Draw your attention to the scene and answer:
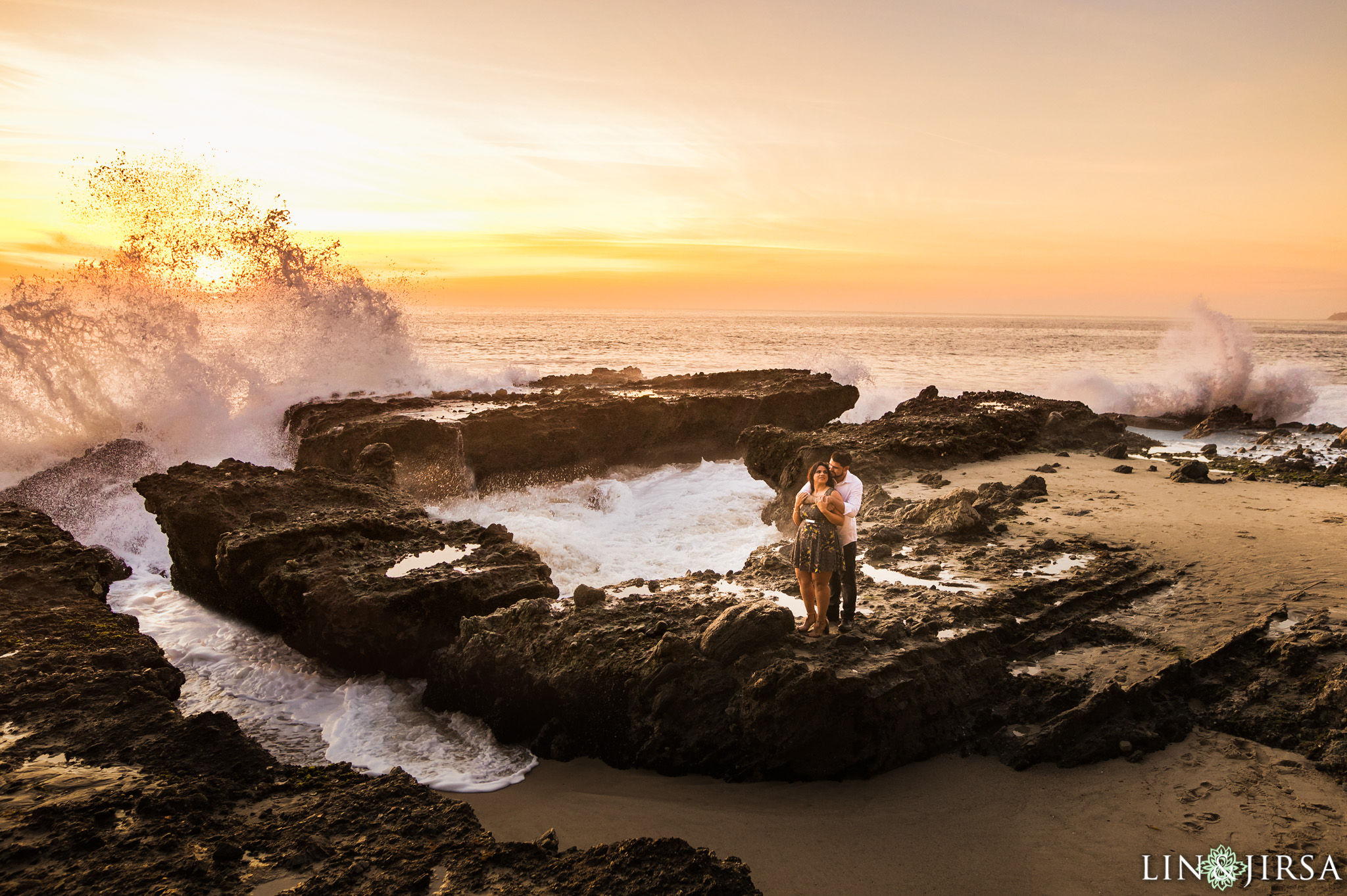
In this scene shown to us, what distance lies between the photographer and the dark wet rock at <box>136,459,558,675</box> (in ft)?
21.2

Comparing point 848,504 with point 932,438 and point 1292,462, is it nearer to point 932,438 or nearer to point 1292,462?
point 932,438

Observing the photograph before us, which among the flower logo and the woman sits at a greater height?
the woman

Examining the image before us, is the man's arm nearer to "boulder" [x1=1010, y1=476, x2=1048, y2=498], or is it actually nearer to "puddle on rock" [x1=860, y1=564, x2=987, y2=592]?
"puddle on rock" [x1=860, y1=564, x2=987, y2=592]

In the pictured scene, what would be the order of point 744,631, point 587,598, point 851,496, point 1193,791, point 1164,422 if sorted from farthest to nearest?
point 1164,422
point 587,598
point 851,496
point 744,631
point 1193,791

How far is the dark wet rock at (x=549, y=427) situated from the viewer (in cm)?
1373

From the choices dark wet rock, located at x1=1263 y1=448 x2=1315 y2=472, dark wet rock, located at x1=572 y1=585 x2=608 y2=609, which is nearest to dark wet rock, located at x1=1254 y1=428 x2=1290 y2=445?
dark wet rock, located at x1=1263 y1=448 x2=1315 y2=472

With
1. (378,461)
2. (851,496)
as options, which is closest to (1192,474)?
(851,496)

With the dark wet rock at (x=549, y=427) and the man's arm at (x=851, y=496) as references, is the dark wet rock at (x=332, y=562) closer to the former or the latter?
the man's arm at (x=851, y=496)

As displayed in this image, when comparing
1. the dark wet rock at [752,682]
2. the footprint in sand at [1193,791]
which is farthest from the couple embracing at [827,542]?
the footprint in sand at [1193,791]

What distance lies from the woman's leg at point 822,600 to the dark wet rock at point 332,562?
9.26ft

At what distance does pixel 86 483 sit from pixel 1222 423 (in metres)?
25.0

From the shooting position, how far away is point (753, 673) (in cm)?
485

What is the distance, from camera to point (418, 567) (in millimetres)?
7094

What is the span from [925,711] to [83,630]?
6.57m
